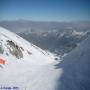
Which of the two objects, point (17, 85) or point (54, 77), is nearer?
point (17, 85)

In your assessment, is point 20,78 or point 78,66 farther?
point 78,66

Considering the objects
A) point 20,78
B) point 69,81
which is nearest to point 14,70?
point 20,78

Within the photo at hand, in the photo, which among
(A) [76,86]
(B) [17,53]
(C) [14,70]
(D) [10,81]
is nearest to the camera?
(A) [76,86]

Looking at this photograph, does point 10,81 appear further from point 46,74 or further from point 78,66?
point 78,66

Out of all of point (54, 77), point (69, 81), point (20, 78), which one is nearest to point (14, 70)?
point (20, 78)

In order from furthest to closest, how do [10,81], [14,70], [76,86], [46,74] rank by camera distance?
[14,70] < [46,74] < [10,81] < [76,86]

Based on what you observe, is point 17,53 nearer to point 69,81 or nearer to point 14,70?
point 14,70

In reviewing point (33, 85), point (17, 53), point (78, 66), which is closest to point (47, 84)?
point (33, 85)

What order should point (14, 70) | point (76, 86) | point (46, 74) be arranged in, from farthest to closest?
point (14, 70)
point (46, 74)
point (76, 86)

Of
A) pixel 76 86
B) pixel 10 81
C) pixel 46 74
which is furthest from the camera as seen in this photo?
pixel 46 74
